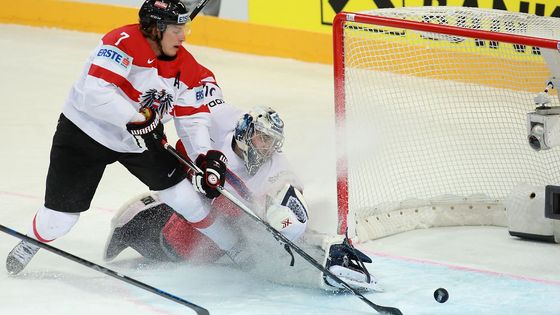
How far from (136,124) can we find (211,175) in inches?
13.7

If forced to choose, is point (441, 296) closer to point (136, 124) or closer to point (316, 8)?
point (136, 124)

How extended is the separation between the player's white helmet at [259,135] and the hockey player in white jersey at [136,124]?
0.14 meters

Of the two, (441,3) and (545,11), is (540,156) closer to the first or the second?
(545,11)

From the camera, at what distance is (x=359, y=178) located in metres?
5.14

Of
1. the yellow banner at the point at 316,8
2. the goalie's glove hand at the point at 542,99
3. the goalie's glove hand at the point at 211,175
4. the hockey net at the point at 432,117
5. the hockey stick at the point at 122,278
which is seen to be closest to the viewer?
the hockey stick at the point at 122,278

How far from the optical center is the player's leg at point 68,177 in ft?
14.1

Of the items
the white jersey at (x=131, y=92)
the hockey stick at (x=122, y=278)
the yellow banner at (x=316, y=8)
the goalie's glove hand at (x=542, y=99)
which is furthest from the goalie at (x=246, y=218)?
the yellow banner at (x=316, y=8)

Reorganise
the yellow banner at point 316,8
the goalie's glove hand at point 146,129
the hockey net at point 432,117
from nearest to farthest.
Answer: the goalie's glove hand at point 146,129, the hockey net at point 432,117, the yellow banner at point 316,8

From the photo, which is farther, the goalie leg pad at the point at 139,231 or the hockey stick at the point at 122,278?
the goalie leg pad at the point at 139,231

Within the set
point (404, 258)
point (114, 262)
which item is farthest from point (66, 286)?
point (404, 258)

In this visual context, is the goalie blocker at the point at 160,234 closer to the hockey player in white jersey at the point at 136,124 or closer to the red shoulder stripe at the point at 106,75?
the hockey player in white jersey at the point at 136,124

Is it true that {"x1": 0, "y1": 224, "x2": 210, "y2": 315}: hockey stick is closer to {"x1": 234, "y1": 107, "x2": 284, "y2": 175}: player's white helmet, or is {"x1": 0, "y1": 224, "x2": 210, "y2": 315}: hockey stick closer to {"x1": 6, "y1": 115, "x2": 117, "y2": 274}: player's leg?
{"x1": 6, "y1": 115, "x2": 117, "y2": 274}: player's leg

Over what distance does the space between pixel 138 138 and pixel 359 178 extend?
4.24 feet

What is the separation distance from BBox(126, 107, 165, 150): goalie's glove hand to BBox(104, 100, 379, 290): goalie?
201mm
